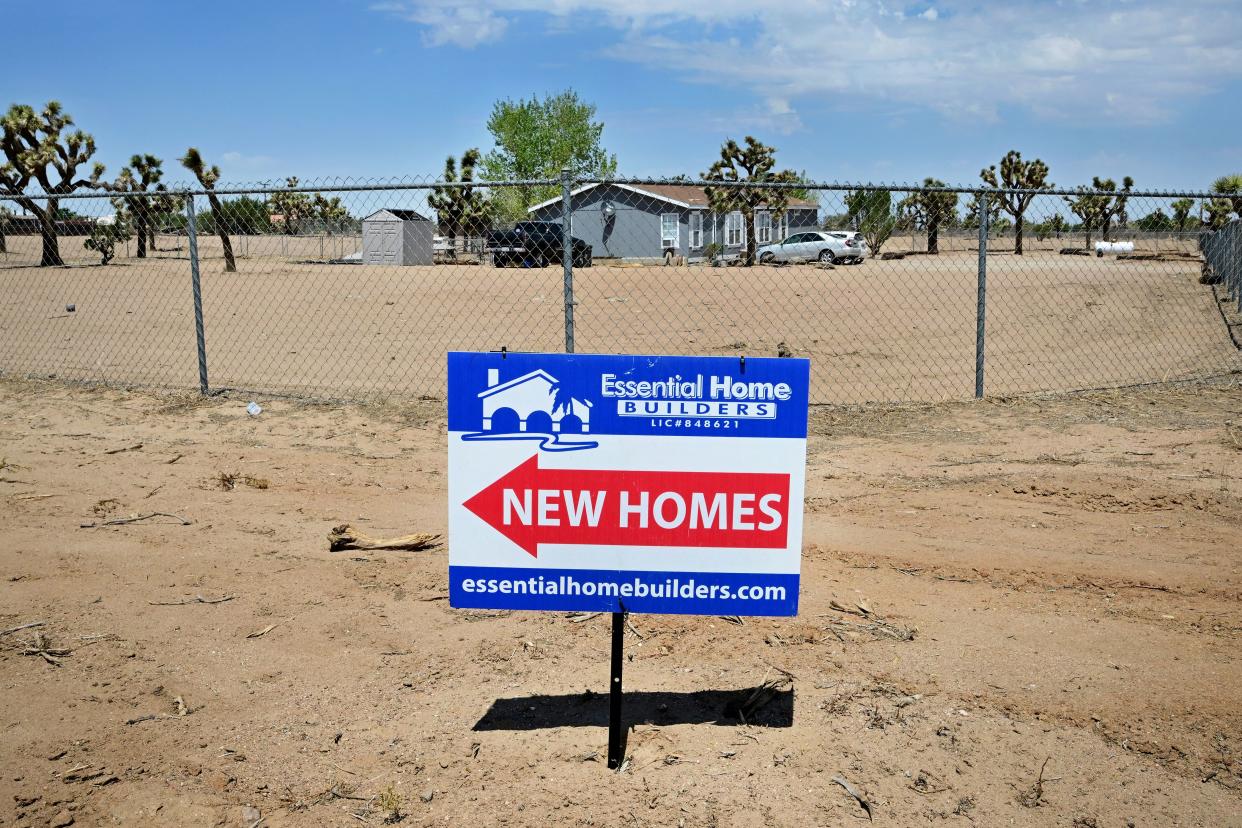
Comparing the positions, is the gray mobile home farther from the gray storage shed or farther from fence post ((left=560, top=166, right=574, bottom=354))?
fence post ((left=560, top=166, right=574, bottom=354))

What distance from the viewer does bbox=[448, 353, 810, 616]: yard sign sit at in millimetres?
3672

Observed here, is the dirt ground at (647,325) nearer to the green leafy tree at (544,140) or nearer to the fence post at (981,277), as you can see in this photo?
the fence post at (981,277)

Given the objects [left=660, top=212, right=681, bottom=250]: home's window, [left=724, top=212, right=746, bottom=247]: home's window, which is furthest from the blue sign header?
[left=724, top=212, right=746, bottom=247]: home's window

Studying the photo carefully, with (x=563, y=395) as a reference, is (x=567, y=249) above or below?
above

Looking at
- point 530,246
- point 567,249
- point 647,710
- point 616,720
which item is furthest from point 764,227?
point 616,720

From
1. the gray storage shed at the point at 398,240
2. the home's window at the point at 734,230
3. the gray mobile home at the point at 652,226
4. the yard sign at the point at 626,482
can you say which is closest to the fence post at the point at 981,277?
the yard sign at the point at 626,482

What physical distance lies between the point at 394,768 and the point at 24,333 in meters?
15.9

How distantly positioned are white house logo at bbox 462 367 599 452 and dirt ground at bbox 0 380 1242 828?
122 centimetres

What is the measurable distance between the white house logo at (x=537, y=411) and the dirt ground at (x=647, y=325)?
728cm

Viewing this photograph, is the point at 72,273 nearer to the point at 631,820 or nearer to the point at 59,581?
the point at 59,581

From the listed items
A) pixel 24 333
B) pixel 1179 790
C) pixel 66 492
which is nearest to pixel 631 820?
pixel 1179 790

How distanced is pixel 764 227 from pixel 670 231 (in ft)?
11.7

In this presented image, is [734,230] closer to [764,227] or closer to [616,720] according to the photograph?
[764,227]

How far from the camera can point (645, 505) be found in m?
3.74
